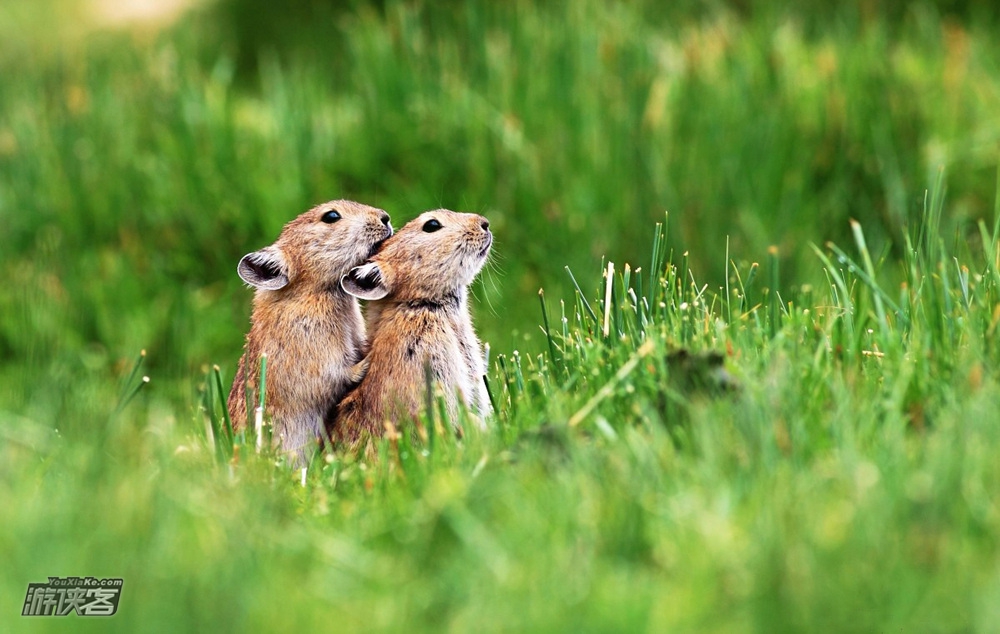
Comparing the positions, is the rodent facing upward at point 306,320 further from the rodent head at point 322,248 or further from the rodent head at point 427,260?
the rodent head at point 427,260

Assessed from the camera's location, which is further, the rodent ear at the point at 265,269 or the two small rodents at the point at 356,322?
the rodent ear at the point at 265,269

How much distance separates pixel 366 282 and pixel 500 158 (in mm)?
3622

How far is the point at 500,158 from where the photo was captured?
7520 millimetres

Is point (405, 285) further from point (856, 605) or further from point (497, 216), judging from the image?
point (497, 216)

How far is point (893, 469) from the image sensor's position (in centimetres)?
261

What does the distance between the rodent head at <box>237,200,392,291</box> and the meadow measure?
75cm

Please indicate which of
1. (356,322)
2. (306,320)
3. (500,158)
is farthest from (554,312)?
(306,320)

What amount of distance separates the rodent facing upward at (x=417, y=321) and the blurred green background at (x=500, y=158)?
2310mm

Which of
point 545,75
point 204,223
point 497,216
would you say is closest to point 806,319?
point 497,216

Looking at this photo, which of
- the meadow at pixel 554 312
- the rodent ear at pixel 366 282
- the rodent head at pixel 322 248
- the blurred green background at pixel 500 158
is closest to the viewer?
the meadow at pixel 554 312

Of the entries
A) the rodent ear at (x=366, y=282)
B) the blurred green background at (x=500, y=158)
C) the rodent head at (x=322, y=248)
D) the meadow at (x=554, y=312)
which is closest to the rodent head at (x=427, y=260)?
the rodent ear at (x=366, y=282)

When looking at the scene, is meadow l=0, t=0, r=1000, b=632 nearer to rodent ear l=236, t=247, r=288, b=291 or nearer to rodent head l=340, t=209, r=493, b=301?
rodent head l=340, t=209, r=493, b=301

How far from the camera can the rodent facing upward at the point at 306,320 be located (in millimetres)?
4031

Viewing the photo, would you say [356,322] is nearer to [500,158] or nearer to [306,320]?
[306,320]
